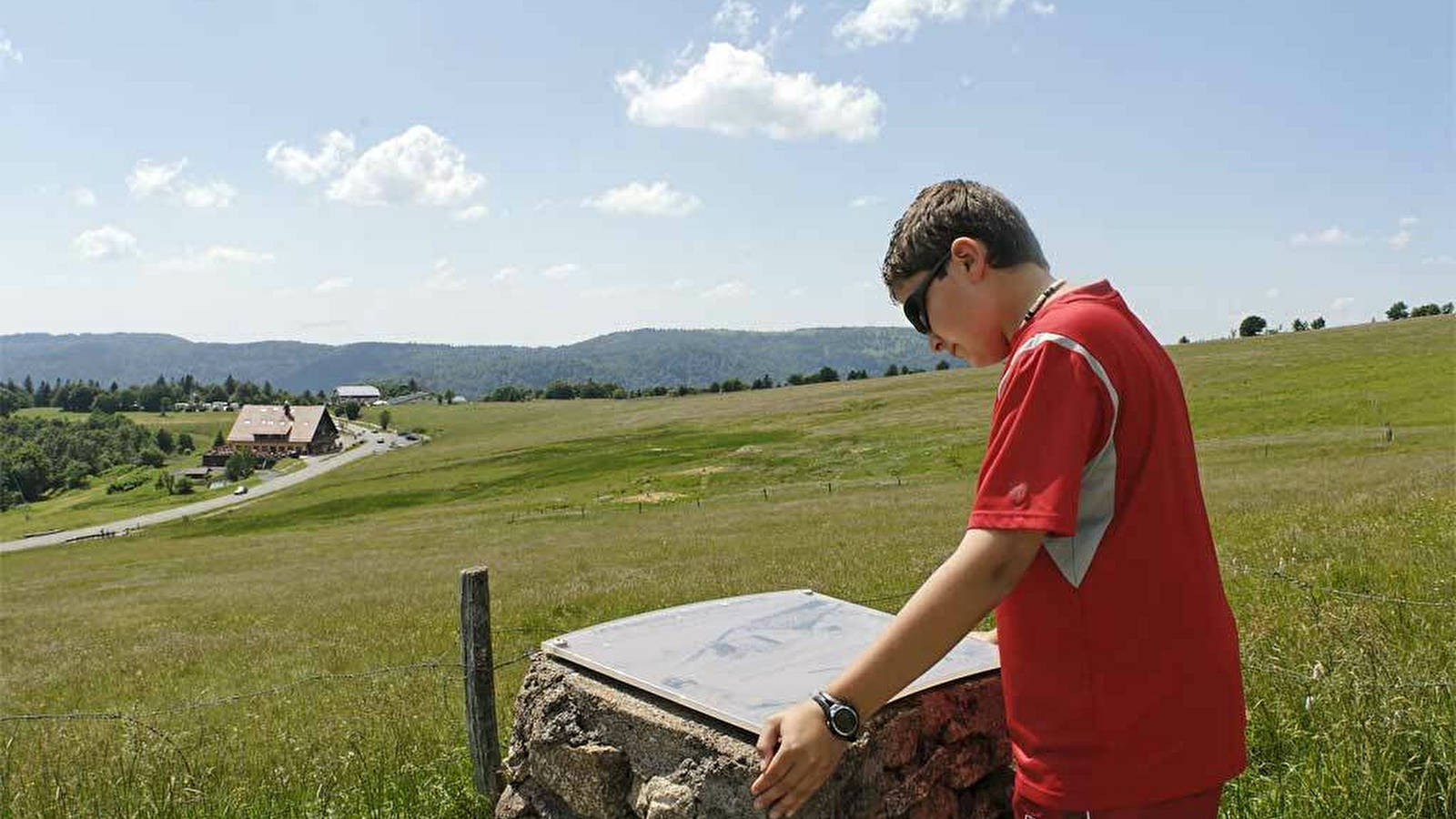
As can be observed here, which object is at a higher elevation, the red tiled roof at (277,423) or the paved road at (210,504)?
the red tiled roof at (277,423)

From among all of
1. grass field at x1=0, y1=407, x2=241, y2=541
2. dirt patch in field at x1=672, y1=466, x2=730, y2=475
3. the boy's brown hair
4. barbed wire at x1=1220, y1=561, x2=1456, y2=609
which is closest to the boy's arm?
the boy's brown hair

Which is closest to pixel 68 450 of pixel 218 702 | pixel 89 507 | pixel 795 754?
pixel 89 507

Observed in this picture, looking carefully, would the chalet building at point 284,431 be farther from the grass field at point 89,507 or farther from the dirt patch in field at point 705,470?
the dirt patch in field at point 705,470

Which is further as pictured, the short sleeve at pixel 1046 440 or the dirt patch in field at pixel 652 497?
the dirt patch in field at pixel 652 497

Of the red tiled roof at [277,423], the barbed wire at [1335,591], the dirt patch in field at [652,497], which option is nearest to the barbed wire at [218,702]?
the barbed wire at [1335,591]

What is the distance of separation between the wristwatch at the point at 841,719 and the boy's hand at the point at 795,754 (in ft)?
0.07

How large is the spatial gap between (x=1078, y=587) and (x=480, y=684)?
4.64m

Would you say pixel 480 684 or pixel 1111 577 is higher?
pixel 1111 577

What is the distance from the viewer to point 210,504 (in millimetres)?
106500

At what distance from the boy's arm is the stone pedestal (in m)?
0.95

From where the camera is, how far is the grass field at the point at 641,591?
570 cm

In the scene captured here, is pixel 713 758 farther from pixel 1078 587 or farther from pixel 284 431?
pixel 284 431

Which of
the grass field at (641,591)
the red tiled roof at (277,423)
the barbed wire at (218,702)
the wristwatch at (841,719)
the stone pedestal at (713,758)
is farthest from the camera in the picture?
the red tiled roof at (277,423)

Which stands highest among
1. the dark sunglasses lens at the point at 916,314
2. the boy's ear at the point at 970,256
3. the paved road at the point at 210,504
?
the boy's ear at the point at 970,256
